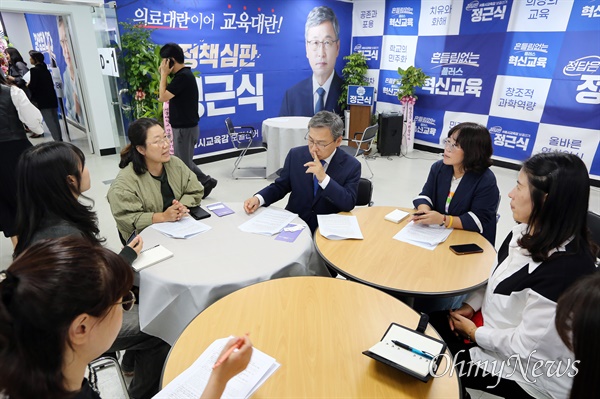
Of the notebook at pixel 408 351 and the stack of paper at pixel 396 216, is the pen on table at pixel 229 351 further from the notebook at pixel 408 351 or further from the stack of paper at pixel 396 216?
the stack of paper at pixel 396 216

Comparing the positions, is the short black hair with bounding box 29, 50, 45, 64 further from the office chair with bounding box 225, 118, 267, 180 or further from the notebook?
the notebook

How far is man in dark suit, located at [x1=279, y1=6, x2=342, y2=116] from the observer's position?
6.74 meters

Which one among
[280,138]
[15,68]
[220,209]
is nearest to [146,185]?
[220,209]

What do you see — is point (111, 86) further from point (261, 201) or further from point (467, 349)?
point (467, 349)

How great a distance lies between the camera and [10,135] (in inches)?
120

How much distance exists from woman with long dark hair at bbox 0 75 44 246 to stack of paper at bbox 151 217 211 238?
1.89 m

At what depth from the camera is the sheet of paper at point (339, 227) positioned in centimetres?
202

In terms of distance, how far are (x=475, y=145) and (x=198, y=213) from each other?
70.1 inches

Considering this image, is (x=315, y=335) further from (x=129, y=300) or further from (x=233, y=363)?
(x=129, y=300)

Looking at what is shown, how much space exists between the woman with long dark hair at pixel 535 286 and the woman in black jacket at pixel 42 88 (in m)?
6.91

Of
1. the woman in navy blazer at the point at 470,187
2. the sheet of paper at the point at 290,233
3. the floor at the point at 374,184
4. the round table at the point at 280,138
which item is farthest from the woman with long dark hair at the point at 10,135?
the woman in navy blazer at the point at 470,187

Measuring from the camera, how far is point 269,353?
1226mm

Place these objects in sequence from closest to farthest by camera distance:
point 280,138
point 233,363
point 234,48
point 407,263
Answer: point 233,363
point 407,263
point 280,138
point 234,48

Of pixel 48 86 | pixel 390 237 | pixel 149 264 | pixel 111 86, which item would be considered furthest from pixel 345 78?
pixel 149 264
